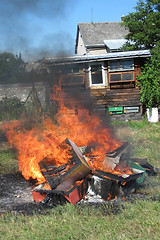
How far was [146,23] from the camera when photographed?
18.5 m

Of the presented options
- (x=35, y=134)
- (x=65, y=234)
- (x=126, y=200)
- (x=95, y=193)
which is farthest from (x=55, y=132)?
(x=65, y=234)

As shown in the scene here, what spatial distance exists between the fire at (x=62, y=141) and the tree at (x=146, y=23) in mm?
13035

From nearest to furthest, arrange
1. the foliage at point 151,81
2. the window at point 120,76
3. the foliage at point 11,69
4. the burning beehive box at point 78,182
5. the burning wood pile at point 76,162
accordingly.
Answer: the burning beehive box at point 78,182
the burning wood pile at point 76,162
the foliage at point 11,69
the foliage at point 151,81
the window at point 120,76

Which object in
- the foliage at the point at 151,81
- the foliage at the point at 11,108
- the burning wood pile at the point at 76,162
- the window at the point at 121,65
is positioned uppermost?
the window at the point at 121,65

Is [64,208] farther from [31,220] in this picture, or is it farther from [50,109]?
[50,109]

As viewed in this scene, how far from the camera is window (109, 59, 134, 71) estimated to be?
15289 millimetres

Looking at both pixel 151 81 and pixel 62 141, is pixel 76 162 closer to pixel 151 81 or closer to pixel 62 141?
pixel 62 141

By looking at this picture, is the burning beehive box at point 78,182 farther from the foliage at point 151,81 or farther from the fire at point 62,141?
the foliage at point 151,81

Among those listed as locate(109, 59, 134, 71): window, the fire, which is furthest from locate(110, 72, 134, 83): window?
the fire

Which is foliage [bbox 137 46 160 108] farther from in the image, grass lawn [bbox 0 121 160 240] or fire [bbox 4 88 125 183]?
grass lawn [bbox 0 121 160 240]

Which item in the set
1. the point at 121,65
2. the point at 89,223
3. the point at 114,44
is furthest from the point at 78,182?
the point at 114,44

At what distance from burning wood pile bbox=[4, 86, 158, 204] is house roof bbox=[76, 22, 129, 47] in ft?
62.4

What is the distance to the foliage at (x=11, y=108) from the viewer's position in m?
11.8

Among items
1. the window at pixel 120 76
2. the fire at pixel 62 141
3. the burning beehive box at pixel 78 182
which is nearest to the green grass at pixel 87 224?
the burning beehive box at pixel 78 182
